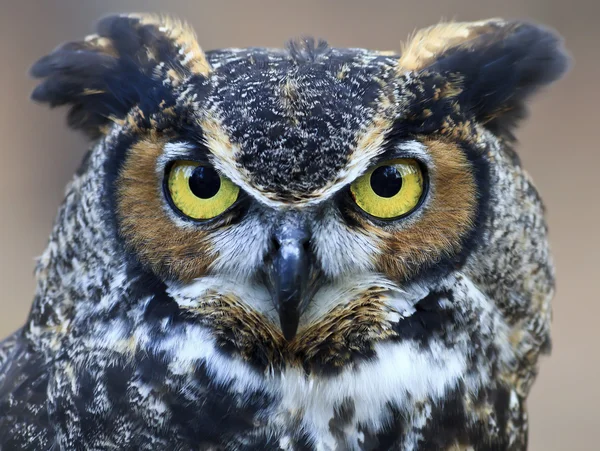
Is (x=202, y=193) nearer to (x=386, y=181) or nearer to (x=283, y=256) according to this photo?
(x=283, y=256)

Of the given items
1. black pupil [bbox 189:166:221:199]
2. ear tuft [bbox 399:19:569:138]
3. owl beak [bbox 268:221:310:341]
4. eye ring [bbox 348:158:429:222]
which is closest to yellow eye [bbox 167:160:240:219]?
black pupil [bbox 189:166:221:199]

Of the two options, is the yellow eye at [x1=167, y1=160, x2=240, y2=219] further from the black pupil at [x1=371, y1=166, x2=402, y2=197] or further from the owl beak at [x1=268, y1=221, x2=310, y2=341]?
the black pupil at [x1=371, y1=166, x2=402, y2=197]

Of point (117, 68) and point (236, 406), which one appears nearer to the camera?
point (236, 406)

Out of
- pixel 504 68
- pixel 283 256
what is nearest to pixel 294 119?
pixel 283 256

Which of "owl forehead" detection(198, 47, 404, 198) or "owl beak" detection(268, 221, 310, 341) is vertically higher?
"owl forehead" detection(198, 47, 404, 198)

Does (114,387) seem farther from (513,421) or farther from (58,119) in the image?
(58,119)

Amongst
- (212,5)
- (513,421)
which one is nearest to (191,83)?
(513,421)
